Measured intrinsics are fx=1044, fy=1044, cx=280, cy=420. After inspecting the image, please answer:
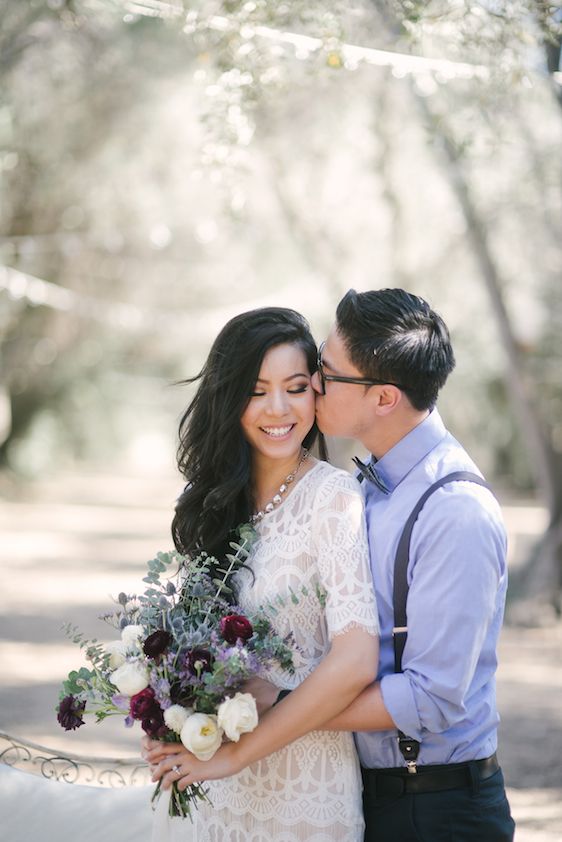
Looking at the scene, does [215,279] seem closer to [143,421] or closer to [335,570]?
[143,421]

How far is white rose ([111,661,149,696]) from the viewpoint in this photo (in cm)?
258

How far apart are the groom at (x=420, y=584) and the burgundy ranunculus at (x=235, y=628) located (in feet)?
1.13

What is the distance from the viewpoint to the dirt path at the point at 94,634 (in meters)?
7.57

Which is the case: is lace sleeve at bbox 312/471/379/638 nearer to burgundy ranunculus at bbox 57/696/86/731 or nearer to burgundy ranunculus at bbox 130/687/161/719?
burgundy ranunculus at bbox 130/687/161/719

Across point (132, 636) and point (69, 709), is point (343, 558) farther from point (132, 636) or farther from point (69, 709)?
point (69, 709)

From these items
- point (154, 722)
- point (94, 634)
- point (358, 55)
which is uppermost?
point (358, 55)

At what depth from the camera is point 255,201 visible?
17.4 meters

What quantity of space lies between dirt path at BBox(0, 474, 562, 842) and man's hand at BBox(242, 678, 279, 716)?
3.44m

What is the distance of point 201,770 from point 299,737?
263 mm

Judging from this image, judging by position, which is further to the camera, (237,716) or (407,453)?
(407,453)

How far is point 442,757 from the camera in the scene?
2.75m

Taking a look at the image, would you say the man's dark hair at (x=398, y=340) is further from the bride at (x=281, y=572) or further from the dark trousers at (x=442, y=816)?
the dark trousers at (x=442, y=816)

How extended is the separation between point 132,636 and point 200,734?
36 cm

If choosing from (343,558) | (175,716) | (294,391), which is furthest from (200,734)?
(294,391)
